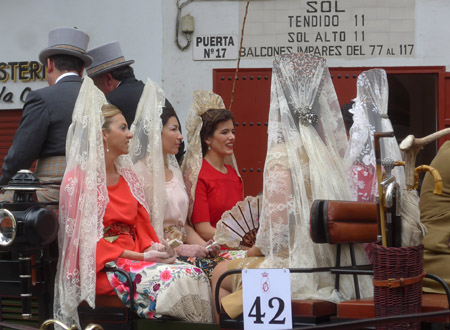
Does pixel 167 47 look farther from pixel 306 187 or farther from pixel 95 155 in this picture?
pixel 306 187

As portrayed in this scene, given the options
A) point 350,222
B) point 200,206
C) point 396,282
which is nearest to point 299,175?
point 350,222

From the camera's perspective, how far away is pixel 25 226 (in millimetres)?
→ 4574

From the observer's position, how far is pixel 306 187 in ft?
14.7

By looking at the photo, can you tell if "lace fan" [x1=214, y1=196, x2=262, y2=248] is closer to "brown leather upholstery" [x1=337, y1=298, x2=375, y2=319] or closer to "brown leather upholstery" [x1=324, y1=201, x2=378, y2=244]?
"brown leather upholstery" [x1=324, y1=201, x2=378, y2=244]

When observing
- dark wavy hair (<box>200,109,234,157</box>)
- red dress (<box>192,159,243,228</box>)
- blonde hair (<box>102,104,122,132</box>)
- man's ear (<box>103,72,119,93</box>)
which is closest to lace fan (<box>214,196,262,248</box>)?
red dress (<box>192,159,243,228</box>)

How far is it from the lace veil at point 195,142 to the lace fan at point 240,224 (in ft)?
2.28

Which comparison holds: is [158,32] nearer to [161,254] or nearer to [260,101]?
[260,101]

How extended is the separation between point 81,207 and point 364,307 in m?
1.75

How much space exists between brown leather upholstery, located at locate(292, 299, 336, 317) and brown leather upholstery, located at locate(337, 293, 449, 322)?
9 cm

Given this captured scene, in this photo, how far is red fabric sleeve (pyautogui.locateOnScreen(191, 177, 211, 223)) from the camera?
19.5ft

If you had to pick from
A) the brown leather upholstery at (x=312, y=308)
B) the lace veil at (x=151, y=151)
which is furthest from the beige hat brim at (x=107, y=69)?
the brown leather upholstery at (x=312, y=308)

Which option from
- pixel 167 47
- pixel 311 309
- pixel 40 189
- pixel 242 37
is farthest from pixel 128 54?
pixel 311 309

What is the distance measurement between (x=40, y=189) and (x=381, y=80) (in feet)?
6.71

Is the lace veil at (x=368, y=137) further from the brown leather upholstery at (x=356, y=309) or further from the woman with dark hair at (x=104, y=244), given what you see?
the woman with dark hair at (x=104, y=244)
